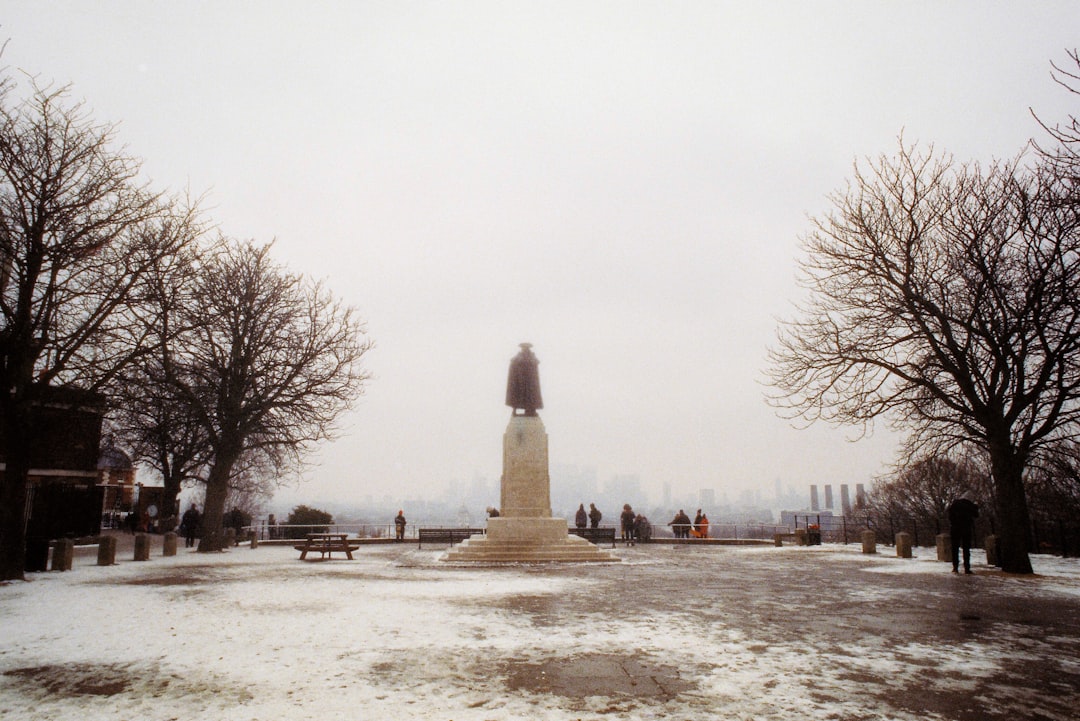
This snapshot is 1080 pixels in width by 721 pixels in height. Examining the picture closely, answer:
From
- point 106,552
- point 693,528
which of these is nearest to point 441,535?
point 106,552

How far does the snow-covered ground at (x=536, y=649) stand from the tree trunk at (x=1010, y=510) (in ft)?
4.43

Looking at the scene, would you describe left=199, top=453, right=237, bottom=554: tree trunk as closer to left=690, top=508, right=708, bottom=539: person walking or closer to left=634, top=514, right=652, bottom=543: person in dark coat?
Answer: left=634, top=514, right=652, bottom=543: person in dark coat

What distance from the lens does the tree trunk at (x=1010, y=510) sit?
1358cm

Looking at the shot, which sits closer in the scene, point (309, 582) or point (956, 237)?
point (309, 582)

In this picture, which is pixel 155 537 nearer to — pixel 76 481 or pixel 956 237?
pixel 76 481

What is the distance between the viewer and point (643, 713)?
4742mm

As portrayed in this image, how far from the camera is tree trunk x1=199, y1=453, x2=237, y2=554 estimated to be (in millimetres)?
20125

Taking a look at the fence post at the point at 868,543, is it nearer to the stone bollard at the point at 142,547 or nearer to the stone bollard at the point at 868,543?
the stone bollard at the point at 868,543

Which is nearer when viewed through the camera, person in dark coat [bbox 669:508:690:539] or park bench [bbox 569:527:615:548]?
park bench [bbox 569:527:615:548]

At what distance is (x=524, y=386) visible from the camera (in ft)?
70.6

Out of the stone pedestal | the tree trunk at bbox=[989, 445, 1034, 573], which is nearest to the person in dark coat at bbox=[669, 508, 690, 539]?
the stone pedestal

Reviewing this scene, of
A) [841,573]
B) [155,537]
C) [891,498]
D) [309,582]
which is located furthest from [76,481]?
[891,498]

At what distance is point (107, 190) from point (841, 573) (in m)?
18.0

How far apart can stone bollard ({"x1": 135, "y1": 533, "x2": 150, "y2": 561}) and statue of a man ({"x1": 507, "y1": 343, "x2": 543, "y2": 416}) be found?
11168 mm
